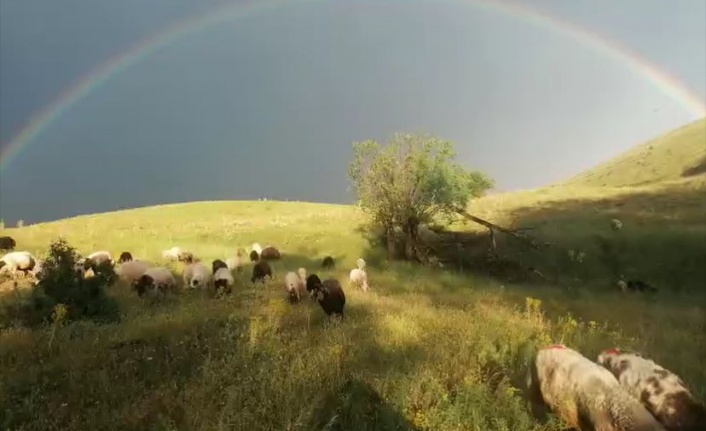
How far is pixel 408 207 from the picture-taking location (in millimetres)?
32938

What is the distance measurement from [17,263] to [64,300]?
8526mm

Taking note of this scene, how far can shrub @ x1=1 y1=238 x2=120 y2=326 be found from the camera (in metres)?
12.3

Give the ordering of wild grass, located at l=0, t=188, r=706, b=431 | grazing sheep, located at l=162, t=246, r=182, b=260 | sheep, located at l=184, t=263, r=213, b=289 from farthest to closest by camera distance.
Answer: grazing sheep, located at l=162, t=246, r=182, b=260
sheep, located at l=184, t=263, r=213, b=289
wild grass, located at l=0, t=188, r=706, b=431

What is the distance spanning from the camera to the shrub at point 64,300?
12336 mm

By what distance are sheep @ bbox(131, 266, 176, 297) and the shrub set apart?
121 inches

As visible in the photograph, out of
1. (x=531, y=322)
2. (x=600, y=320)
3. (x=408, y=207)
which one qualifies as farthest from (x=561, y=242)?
(x=531, y=322)

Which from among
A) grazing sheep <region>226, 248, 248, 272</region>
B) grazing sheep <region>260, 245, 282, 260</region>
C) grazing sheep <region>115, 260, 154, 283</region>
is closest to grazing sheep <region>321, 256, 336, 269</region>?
grazing sheep <region>260, 245, 282, 260</region>

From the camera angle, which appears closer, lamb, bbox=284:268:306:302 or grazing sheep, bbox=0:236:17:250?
lamb, bbox=284:268:306:302

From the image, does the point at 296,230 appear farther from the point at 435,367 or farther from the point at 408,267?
the point at 435,367

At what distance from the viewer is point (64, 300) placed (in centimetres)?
1296

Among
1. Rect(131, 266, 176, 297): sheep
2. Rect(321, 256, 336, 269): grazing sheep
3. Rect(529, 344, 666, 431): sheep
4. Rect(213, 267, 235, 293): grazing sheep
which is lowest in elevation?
Rect(321, 256, 336, 269): grazing sheep

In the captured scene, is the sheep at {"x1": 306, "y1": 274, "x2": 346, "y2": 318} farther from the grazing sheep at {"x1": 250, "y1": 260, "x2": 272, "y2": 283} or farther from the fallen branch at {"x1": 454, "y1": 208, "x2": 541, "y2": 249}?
the fallen branch at {"x1": 454, "y1": 208, "x2": 541, "y2": 249}

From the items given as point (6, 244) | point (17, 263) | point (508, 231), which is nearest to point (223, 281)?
point (17, 263)

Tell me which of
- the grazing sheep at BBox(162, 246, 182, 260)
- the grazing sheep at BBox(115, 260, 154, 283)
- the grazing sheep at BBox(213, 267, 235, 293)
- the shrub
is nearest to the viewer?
the shrub
